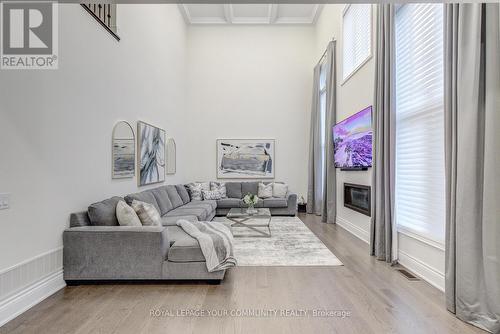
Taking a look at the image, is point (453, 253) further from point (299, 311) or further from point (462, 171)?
point (299, 311)

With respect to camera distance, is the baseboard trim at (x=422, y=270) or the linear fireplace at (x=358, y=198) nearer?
the baseboard trim at (x=422, y=270)

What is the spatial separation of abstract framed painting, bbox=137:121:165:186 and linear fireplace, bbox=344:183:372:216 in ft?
12.1

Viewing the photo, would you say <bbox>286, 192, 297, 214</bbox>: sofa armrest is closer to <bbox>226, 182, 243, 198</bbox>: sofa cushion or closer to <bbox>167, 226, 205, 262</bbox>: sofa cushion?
<bbox>226, 182, 243, 198</bbox>: sofa cushion

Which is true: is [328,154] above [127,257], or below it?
above

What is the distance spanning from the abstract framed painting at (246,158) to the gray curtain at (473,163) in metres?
5.80

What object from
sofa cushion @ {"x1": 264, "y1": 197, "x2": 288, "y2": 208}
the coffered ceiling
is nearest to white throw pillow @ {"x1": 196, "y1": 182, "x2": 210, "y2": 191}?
sofa cushion @ {"x1": 264, "y1": 197, "x2": 288, "y2": 208}

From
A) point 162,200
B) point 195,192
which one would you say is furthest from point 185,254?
point 195,192

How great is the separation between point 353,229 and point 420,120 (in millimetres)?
2536

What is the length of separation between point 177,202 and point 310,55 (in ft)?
18.2

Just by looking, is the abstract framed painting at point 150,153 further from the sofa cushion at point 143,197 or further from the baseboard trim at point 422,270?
the baseboard trim at point 422,270

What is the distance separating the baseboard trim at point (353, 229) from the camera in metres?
4.64

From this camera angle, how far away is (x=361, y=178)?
4898mm

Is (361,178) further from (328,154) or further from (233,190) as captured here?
(233,190)

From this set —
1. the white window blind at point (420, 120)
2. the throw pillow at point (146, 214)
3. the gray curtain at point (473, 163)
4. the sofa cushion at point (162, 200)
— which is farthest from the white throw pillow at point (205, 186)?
the gray curtain at point (473, 163)
